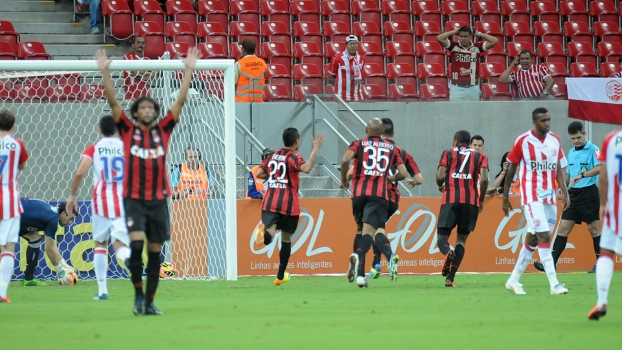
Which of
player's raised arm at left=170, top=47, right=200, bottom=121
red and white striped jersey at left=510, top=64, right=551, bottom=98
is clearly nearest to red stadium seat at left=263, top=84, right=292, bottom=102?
red and white striped jersey at left=510, top=64, right=551, bottom=98

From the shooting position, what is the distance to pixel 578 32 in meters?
22.6

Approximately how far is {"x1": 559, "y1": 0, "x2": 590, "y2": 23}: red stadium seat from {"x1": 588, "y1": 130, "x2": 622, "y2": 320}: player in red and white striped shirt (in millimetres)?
16366

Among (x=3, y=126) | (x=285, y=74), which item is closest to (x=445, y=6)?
(x=285, y=74)

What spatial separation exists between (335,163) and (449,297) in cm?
823

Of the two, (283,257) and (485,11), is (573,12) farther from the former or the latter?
(283,257)

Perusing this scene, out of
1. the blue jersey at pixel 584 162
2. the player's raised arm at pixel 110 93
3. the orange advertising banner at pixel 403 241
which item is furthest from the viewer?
the orange advertising banner at pixel 403 241

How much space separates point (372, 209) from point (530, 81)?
27.8ft

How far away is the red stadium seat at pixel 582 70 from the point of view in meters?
21.3

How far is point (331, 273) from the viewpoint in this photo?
15.9 metres

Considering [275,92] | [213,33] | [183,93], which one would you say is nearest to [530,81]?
[275,92]

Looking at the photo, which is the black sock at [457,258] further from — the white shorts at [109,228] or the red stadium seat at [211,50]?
the red stadium seat at [211,50]

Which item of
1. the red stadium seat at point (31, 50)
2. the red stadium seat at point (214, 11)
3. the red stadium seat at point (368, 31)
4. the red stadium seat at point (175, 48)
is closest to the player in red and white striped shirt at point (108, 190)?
the red stadium seat at point (31, 50)

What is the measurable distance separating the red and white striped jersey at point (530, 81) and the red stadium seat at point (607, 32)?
4234 mm

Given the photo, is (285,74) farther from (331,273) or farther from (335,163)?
(331,273)
